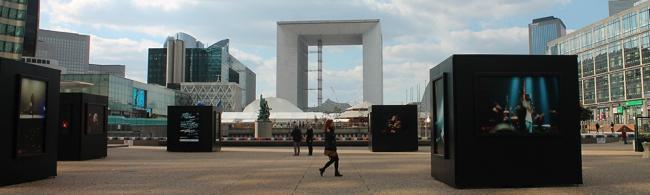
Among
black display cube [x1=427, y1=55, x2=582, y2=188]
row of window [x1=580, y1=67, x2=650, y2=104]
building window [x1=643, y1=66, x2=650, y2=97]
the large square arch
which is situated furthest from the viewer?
the large square arch

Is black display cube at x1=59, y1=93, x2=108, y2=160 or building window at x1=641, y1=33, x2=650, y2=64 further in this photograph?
building window at x1=641, y1=33, x2=650, y2=64

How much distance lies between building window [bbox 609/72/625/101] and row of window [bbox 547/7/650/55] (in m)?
5.83

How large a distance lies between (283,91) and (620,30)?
6560cm

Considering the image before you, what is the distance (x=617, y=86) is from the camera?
94062 millimetres

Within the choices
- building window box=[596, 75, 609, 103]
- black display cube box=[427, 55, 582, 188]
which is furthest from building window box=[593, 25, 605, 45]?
black display cube box=[427, 55, 582, 188]

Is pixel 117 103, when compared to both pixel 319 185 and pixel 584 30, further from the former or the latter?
pixel 319 185

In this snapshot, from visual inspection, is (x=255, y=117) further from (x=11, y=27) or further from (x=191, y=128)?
(x=191, y=128)

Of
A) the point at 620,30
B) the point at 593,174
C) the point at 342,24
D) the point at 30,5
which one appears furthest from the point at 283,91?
the point at 593,174

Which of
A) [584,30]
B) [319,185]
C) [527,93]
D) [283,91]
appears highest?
[584,30]

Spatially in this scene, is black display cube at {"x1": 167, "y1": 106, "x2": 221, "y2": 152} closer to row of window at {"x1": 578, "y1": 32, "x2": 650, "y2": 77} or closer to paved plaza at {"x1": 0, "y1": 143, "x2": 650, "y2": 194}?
paved plaza at {"x1": 0, "y1": 143, "x2": 650, "y2": 194}

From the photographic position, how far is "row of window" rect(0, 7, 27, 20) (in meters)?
69.7

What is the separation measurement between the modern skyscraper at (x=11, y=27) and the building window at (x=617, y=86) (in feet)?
279

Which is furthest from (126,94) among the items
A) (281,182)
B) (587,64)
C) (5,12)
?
(281,182)

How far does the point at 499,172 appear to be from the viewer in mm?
11086
